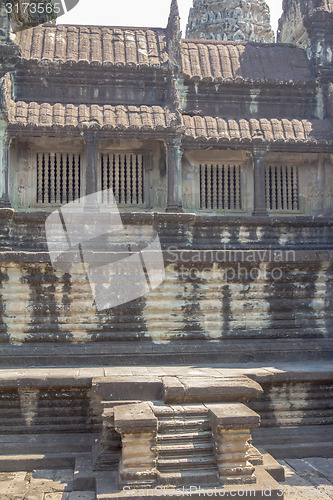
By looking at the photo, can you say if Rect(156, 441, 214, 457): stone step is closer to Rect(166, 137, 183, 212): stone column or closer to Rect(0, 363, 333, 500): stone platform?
Rect(0, 363, 333, 500): stone platform

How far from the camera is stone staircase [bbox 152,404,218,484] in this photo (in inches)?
216

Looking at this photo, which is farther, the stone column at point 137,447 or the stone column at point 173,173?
the stone column at point 173,173

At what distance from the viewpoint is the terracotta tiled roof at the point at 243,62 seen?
1222 centimetres

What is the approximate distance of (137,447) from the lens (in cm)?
548

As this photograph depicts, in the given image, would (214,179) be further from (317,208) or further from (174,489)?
(174,489)

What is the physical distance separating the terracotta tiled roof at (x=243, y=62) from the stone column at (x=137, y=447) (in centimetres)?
845

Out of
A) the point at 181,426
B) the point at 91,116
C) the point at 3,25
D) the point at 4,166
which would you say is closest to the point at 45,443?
the point at 181,426

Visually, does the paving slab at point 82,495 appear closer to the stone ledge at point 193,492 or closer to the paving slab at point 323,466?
the stone ledge at point 193,492

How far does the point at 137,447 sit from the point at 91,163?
21.3 ft

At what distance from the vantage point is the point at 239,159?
1185cm

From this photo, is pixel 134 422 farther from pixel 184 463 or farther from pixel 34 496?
pixel 34 496

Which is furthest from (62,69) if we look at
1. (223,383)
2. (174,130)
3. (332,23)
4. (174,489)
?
(174,489)

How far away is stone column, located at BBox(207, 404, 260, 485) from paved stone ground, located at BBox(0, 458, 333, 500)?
1.92ft

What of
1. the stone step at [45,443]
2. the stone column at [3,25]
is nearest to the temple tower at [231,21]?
the stone column at [3,25]
